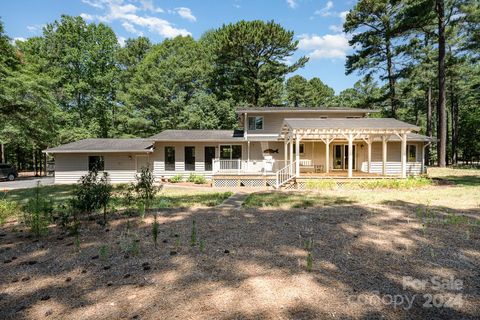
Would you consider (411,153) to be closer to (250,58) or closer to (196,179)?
(196,179)

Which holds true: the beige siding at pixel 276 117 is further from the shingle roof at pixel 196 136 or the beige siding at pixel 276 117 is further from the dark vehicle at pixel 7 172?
the dark vehicle at pixel 7 172

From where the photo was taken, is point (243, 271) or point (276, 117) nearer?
point (243, 271)

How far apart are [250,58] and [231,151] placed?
14.3 m

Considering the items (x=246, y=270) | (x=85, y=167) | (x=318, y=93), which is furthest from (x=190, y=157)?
(x=318, y=93)

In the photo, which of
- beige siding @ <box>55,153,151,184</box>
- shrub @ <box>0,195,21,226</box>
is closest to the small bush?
shrub @ <box>0,195,21,226</box>

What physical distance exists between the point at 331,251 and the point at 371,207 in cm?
413

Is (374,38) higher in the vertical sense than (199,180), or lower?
higher

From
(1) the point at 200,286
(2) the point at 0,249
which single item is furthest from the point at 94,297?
(2) the point at 0,249

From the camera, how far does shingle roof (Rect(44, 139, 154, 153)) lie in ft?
61.6

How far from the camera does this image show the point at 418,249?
425 centimetres

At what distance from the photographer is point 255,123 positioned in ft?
66.9

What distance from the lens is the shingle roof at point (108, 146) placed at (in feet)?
61.6

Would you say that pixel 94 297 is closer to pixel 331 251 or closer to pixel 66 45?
pixel 331 251

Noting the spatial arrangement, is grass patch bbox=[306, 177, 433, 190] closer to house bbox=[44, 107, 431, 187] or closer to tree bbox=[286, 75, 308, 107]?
house bbox=[44, 107, 431, 187]
